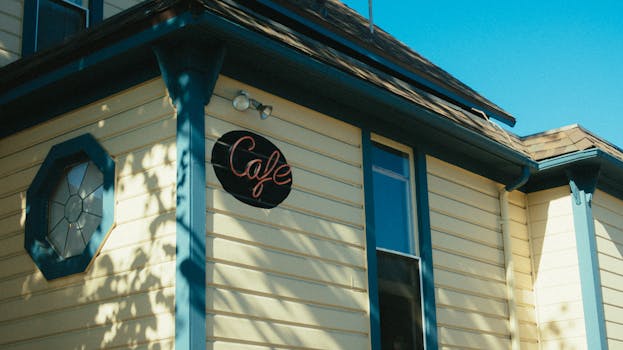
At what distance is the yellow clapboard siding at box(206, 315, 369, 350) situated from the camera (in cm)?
740

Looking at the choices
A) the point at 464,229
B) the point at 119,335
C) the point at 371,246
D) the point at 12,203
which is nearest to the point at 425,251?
Result: the point at 464,229

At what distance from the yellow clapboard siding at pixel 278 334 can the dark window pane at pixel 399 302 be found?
1.92 feet

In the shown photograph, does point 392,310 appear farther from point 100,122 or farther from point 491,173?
point 100,122

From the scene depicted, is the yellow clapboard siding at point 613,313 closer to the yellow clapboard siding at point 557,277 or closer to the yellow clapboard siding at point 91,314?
the yellow clapboard siding at point 557,277

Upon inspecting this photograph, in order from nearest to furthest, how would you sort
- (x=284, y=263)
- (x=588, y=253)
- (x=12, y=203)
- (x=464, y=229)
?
(x=284, y=263) → (x=12, y=203) → (x=464, y=229) → (x=588, y=253)

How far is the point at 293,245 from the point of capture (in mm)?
8281

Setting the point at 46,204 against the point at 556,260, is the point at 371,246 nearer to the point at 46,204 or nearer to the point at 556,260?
the point at 46,204

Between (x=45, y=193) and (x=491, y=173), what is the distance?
5763 millimetres

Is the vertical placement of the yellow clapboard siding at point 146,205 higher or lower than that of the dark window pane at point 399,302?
higher

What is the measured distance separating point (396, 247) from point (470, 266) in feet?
4.43

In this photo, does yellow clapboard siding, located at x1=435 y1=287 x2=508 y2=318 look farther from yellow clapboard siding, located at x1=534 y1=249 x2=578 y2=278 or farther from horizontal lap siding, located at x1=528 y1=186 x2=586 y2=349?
yellow clapboard siding, located at x1=534 y1=249 x2=578 y2=278

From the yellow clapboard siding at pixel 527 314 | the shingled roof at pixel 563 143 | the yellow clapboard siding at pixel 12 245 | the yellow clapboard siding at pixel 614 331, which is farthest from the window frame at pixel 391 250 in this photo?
the yellow clapboard siding at pixel 12 245

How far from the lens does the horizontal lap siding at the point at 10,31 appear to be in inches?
395

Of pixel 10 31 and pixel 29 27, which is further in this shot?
pixel 29 27
